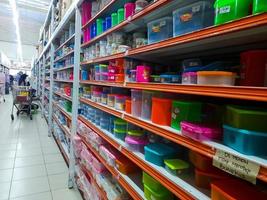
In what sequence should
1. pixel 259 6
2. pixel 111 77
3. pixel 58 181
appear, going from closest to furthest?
pixel 259 6, pixel 111 77, pixel 58 181

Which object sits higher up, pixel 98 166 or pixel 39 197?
pixel 98 166

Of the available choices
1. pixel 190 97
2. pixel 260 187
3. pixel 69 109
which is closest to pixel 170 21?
pixel 190 97

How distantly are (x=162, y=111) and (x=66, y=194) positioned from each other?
2.09 meters

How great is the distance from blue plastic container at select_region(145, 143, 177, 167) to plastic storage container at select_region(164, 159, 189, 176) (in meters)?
0.05

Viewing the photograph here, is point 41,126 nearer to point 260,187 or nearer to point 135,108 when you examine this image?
point 135,108

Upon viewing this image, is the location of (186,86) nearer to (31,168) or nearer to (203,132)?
(203,132)

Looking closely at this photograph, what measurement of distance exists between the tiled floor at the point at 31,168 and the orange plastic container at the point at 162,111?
6.33ft

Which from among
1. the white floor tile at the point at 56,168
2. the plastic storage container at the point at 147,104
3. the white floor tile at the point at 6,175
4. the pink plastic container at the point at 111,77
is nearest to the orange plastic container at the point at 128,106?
the plastic storage container at the point at 147,104

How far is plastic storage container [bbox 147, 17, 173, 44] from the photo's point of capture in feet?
4.15

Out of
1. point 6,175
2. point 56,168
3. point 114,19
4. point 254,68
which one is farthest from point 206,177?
point 6,175

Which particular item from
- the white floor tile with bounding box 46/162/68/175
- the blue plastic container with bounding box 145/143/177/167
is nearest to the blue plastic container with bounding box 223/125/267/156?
the blue plastic container with bounding box 145/143/177/167

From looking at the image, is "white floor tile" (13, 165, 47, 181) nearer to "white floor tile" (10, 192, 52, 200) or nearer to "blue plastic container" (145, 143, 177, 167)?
"white floor tile" (10, 192, 52, 200)

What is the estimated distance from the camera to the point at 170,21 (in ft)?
4.13

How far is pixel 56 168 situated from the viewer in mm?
3447
